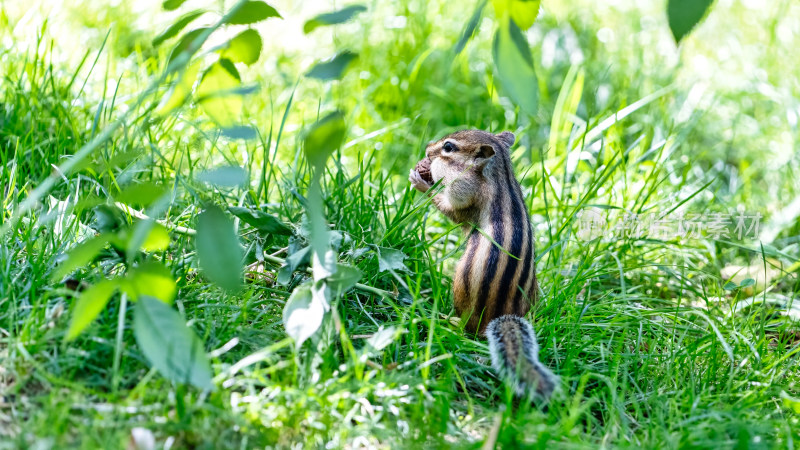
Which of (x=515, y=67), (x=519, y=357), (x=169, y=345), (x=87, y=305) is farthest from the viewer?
(x=519, y=357)

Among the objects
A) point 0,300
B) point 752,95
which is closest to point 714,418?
point 0,300

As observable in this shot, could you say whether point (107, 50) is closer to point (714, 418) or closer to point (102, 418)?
point (102, 418)

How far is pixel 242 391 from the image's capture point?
104 inches

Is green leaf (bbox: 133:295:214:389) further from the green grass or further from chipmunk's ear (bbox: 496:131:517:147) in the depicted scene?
chipmunk's ear (bbox: 496:131:517:147)

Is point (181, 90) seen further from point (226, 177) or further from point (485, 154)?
point (485, 154)

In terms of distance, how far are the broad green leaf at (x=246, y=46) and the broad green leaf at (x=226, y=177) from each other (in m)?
0.45

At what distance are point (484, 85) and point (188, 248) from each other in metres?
2.95

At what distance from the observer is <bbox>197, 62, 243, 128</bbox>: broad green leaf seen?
2301mm

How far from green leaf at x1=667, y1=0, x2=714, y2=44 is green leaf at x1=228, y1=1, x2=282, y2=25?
1028 mm

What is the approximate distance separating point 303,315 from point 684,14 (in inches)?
63.6

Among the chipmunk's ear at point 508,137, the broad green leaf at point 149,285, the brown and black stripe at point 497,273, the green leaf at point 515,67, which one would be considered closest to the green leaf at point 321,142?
the green leaf at point 515,67

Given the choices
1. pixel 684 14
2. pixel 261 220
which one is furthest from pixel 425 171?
pixel 684 14

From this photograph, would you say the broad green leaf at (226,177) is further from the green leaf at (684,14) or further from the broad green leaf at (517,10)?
the green leaf at (684,14)

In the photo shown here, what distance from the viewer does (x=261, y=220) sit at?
3.20 m
